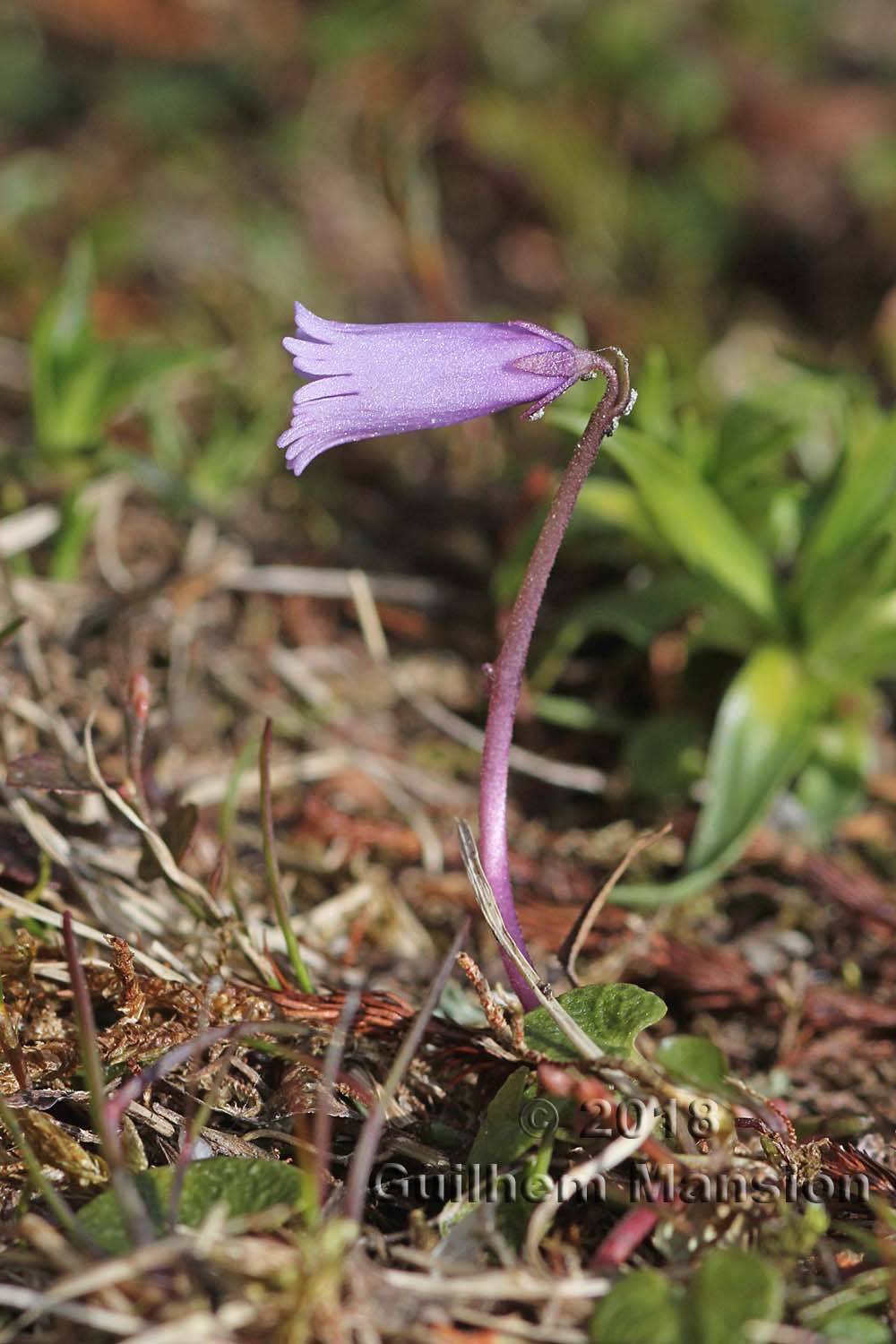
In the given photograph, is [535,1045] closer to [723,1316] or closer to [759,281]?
[723,1316]

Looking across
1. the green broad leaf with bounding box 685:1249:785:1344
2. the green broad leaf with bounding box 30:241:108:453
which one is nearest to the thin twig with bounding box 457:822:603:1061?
the green broad leaf with bounding box 685:1249:785:1344

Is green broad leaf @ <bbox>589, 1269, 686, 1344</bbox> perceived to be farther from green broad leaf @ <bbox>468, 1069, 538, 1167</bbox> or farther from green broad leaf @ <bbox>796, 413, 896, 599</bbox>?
green broad leaf @ <bbox>796, 413, 896, 599</bbox>

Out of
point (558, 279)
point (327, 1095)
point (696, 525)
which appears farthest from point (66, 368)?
point (558, 279)

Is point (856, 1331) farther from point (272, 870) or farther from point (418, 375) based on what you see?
point (418, 375)

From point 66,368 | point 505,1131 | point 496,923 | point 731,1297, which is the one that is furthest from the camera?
point 66,368

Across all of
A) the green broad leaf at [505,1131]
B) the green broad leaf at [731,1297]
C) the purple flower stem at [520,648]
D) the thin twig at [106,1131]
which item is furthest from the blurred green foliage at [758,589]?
the thin twig at [106,1131]

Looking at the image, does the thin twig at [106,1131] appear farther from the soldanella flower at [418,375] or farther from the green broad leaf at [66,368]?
the green broad leaf at [66,368]

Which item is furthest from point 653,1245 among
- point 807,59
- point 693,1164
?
point 807,59
